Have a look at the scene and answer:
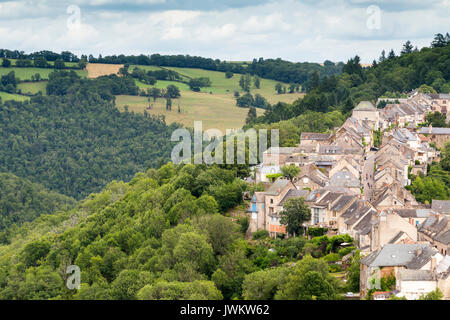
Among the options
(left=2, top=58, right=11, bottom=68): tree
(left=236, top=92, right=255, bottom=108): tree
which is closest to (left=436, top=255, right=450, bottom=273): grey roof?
(left=236, top=92, right=255, bottom=108): tree

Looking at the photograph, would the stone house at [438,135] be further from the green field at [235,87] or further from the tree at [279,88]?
the tree at [279,88]

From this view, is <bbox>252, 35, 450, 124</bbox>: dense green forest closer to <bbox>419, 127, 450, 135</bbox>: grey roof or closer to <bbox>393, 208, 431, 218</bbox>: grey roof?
<bbox>419, 127, 450, 135</bbox>: grey roof

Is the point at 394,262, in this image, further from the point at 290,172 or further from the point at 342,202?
the point at 290,172

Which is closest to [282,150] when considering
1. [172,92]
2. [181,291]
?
[181,291]

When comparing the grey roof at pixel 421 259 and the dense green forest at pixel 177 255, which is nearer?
the grey roof at pixel 421 259

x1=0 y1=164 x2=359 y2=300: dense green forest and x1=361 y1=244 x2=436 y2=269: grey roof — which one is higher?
x1=361 y1=244 x2=436 y2=269: grey roof

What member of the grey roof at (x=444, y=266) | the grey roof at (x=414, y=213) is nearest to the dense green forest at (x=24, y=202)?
the grey roof at (x=414, y=213)

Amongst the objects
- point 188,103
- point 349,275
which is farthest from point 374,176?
point 188,103
